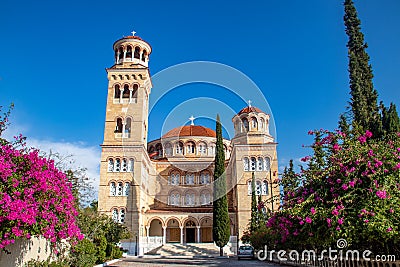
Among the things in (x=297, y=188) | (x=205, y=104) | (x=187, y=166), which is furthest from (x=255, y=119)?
(x=297, y=188)

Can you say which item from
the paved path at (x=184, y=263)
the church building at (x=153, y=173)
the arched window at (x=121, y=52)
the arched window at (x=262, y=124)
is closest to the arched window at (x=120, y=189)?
the church building at (x=153, y=173)

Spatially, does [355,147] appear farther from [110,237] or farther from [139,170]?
[139,170]

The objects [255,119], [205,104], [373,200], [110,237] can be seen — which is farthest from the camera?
[255,119]

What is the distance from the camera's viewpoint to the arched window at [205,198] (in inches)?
1368

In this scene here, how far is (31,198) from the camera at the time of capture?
25.6 feet

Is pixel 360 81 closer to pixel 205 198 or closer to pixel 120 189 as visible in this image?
pixel 120 189

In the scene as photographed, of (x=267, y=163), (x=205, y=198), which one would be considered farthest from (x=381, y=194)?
(x=205, y=198)

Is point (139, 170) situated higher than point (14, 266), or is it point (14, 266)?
point (139, 170)

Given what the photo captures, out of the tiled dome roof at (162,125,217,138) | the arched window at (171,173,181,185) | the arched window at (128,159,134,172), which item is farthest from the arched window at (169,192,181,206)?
the arched window at (128,159,134,172)

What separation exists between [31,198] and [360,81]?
1430 cm

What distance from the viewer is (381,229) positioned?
6.38 metres

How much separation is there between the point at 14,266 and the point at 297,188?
781 centimetres

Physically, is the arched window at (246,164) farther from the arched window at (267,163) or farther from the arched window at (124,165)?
the arched window at (124,165)

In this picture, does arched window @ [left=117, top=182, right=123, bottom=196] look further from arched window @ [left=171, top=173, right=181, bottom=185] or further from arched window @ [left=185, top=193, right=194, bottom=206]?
arched window @ [left=185, top=193, right=194, bottom=206]
